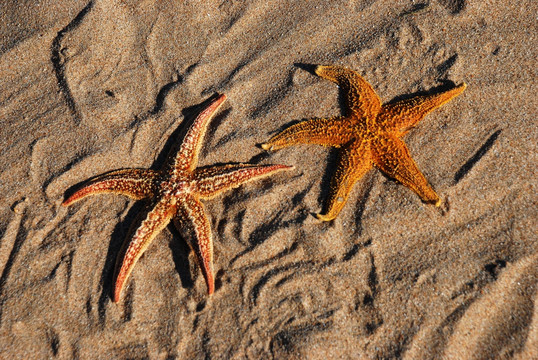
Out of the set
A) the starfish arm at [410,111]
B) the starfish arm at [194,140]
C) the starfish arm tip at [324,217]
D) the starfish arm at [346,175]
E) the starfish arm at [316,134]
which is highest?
the starfish arm at [194,140]

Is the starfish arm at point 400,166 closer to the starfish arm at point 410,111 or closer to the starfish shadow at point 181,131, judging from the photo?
the starfish arm at point 410,111

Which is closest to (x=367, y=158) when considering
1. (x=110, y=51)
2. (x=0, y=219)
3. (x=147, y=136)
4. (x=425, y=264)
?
(x=425, y=264)

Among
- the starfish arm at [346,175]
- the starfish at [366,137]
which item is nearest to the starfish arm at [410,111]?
the starfish at [366,137]

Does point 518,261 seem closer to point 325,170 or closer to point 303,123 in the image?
point 325,170

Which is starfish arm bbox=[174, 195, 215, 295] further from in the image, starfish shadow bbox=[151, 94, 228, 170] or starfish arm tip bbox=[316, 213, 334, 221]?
starfish arm tip bbox=[316, 213, 334, 221]

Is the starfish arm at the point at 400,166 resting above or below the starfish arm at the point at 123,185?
below

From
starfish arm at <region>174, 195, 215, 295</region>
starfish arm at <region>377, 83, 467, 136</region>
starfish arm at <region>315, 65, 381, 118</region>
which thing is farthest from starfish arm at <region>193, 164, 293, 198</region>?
starfish arm at <region>377, 83, 467, 136</region>
